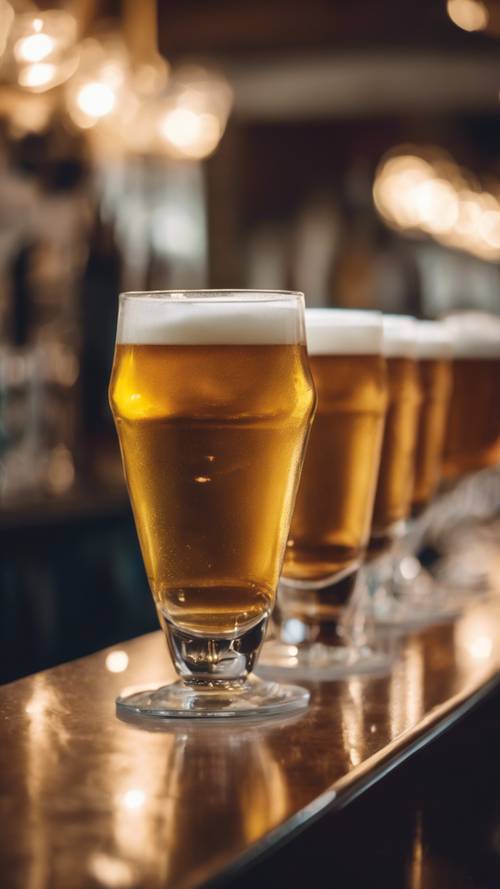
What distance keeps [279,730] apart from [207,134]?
609 centimetres

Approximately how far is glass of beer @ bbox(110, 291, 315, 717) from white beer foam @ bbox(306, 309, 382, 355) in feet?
0.61

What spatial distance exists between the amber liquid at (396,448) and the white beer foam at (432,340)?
0.31 ft

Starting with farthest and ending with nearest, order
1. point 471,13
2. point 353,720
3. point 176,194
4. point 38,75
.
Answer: point 176,194, point 38,75, point 471,13, point 353,720

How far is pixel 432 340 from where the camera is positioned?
1.39 metres

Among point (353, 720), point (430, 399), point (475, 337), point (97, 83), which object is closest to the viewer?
point (353, 720)

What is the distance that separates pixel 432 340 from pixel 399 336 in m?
0.18

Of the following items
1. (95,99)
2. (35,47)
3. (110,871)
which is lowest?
(110,871)

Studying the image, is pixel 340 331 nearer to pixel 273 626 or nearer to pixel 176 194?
pixel 273 626

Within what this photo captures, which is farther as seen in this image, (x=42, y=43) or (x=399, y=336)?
(x=42, y=43)

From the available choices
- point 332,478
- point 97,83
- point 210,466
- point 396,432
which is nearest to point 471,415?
point 396,432

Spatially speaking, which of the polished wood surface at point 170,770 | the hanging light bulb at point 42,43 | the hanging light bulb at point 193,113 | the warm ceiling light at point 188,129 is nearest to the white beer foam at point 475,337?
the polished wood surface at point 170,770

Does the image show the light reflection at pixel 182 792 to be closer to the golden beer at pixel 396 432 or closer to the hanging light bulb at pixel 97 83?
the golden beer at pixel 396 432

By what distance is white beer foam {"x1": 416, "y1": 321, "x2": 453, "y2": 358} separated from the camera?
1362 millimetres

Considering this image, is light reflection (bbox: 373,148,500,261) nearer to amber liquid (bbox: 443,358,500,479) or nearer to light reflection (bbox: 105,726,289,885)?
amber liquid (bbox: 443,358,500,479)
